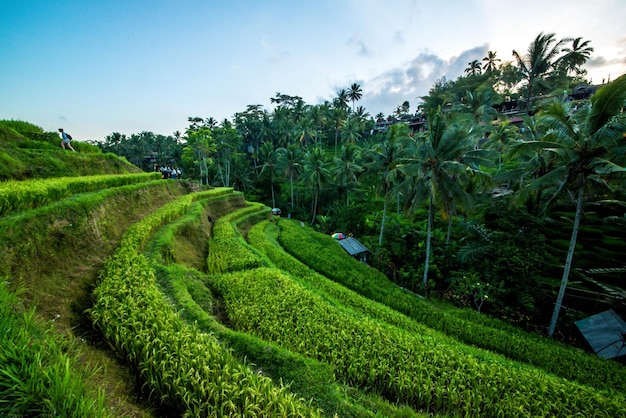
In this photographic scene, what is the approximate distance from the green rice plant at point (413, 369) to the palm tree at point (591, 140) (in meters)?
7.65

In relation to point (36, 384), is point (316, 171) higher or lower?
higher

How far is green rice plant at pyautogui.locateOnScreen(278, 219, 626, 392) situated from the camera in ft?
29.4

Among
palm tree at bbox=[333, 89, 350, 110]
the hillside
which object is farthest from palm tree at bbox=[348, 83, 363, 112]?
the hillside

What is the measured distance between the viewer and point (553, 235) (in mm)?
20312

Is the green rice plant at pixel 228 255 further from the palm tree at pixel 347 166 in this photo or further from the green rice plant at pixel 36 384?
the palm tree at pixel 347 166

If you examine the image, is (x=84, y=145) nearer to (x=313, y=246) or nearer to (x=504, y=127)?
(x=313, y=246)

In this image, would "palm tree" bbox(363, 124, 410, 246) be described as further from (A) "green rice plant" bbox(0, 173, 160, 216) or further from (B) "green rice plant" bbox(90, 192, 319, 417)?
(A) "green rice plant" bbox(0, 173, 160, 216)

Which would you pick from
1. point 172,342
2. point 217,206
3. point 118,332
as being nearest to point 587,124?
point 172,342

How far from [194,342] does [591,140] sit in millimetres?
15253

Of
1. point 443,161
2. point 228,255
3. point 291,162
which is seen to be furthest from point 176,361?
point 291,162

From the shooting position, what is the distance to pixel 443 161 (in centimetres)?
1445

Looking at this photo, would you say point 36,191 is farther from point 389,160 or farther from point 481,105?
point 481,105

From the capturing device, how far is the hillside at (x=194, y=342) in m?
3.90

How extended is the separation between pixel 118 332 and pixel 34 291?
2.16 metres
